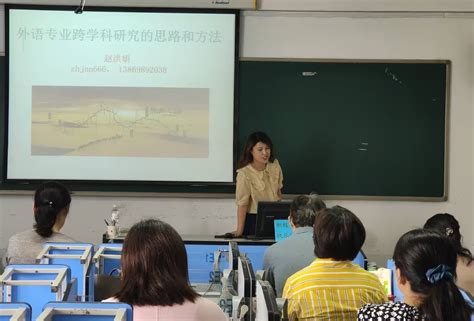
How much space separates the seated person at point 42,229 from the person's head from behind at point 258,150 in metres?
2.24

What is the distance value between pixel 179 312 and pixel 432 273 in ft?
2.76

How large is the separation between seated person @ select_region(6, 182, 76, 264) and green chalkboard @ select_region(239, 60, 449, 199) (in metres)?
2.83

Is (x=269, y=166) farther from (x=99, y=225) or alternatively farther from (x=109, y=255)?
(x=109, y=255)

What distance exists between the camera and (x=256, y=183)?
21.9 ft

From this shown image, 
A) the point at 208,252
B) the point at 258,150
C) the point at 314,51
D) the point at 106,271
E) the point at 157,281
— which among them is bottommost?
the point at 208,252

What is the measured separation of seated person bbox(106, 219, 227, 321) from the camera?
2588 mm

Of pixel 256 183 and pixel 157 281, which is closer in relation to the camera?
pixel 157 281

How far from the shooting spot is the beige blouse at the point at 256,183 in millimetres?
6656

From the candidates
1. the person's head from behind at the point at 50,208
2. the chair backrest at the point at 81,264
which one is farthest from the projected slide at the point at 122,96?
the chair backrest at the point at 81,264

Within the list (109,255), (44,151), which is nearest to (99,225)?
(44,151)

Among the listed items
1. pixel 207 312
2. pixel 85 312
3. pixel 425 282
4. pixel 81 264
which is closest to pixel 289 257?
pixel 81 264

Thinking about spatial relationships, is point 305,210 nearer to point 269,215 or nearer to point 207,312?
point 269,215

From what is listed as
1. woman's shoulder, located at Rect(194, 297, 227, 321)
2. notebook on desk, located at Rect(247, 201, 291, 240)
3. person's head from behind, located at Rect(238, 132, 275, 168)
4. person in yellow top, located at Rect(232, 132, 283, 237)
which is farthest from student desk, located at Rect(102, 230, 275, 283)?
woman's shoulder, located at Rect(194, 297, 227, 321)

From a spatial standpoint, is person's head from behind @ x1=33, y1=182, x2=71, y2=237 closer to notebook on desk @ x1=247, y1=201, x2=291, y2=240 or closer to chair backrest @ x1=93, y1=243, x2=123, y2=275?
chair backrest @ x1=93, y1=243, x2=123, y2=275
